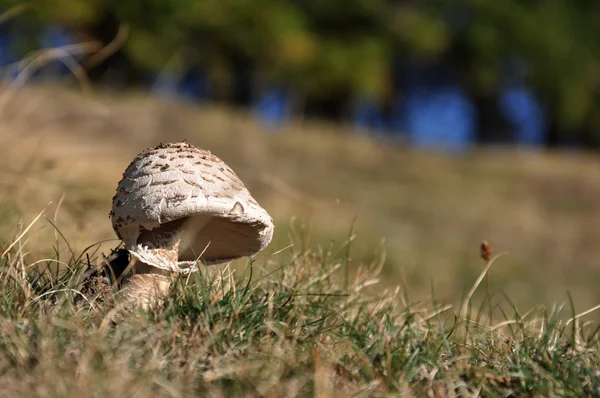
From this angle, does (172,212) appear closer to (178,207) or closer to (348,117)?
(178,207)

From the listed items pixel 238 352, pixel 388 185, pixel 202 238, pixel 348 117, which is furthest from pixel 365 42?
pixel 238 352

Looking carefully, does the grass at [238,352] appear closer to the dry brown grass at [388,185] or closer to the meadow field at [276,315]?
the meadow field at [276,315]

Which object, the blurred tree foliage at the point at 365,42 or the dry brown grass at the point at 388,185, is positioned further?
the blurred tree foliage at the point at 365,42

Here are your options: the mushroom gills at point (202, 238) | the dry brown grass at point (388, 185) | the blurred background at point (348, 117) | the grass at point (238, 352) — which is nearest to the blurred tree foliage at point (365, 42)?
the blurred background at point (348, 117)

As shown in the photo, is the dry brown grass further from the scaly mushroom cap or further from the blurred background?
the scaly mushroom cap

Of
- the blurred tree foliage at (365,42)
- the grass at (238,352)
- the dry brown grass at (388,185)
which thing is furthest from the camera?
the blurred tree foliage at (365,42)

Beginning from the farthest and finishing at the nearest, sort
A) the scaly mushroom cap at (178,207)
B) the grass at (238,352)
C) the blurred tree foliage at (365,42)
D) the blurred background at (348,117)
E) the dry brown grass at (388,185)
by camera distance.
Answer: the blurred tree foliage at (365,42)
the dry brown grass at (388,185)
the blurred background at (348,117)
the scaly mushroom cap at (178,207)
the grass at (238,352)

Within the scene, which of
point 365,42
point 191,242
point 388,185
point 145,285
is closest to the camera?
point 145,285
